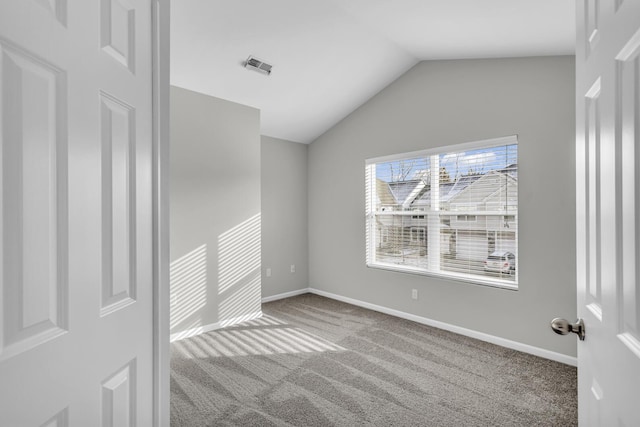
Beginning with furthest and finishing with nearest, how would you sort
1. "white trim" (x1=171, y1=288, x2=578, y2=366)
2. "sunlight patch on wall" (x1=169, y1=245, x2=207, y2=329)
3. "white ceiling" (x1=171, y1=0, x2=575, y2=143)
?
"sunlight patch on wall" (x1=169, y1=245, x2=207, y2=329), "white trim" (x1=171, y1=288, x2=578, y2=366), "white ceiling" (x1=171, y1=0, x2=575, y2=143)

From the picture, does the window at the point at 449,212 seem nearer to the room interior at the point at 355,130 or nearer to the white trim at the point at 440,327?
the room interior at the point at 355,130

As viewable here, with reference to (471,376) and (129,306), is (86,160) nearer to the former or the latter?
(129,306)

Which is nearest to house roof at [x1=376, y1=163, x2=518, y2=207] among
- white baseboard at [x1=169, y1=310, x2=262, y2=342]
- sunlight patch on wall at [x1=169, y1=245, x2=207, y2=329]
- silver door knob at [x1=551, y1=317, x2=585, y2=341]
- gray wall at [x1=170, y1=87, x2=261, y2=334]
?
gray wall at [x1=170, y1=87, x2=261, y2=334]

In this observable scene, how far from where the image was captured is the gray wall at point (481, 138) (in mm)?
2736

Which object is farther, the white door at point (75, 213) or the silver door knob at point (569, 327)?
the silver door knob at point (569, 327)

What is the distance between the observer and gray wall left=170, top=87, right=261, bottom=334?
128 inches

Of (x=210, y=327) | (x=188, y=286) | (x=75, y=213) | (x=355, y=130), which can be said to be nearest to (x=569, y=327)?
(x=75, y=213)

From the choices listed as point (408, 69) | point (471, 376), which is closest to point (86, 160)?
point (471, 376)

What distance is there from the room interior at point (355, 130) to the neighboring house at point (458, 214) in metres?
0.17

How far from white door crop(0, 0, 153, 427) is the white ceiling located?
178 centimetres

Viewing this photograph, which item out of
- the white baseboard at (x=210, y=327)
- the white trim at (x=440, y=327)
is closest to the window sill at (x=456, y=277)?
the white trim at (x=440, y=327)

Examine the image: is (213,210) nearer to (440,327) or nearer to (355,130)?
(355,130)

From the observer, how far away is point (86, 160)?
29.9 inches

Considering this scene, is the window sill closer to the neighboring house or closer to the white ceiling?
the neighboring house
